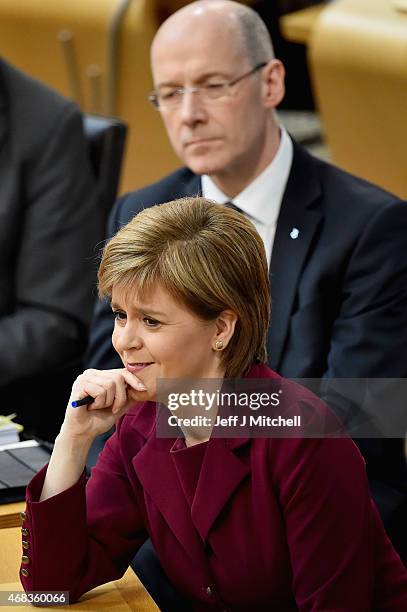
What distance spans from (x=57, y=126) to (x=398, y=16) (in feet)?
5.24

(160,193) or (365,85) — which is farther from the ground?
(160,193)

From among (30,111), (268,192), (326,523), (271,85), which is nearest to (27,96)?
(30,111)

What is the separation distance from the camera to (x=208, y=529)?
188 centimetres

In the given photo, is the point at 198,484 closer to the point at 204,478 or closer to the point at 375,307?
the point at 204,478

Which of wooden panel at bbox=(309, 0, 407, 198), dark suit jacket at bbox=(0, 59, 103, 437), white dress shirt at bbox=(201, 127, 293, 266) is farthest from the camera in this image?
wooden panel at bbox=(309, 0, 407, 198)

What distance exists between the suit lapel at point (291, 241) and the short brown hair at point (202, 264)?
806mm

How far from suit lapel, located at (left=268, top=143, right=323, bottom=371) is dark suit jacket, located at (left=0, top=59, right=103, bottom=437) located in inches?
30.2

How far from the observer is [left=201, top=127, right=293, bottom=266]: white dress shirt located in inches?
112

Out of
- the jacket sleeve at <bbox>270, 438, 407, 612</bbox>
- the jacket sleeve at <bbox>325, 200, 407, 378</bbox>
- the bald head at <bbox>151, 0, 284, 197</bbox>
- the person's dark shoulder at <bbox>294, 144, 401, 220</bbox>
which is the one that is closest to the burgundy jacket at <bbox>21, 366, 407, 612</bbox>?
the jacket sleeve at <bbox>270, 438, 407, 612</bbox>

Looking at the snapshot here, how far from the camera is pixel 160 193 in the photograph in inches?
117

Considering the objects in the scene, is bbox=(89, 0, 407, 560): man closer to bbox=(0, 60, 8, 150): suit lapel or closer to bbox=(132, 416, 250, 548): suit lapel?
bbox=(0, 60, 8, 150): suit lapel

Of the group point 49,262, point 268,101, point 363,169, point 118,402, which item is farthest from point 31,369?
point 363,169

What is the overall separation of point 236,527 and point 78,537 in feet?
0.80

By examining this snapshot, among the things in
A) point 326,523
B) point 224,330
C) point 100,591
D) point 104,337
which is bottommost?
point 104,337
